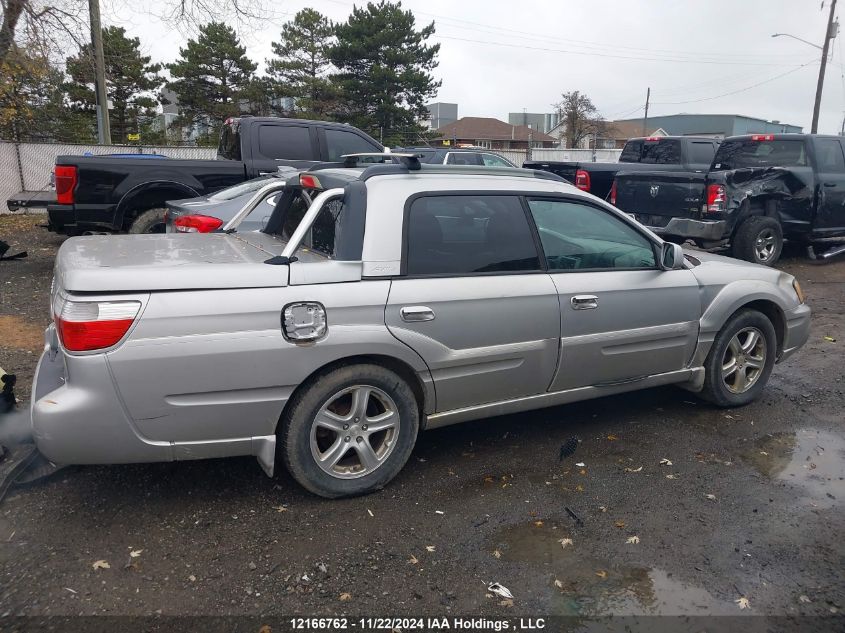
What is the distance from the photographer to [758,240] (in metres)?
10.0

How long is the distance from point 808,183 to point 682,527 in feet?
28.3

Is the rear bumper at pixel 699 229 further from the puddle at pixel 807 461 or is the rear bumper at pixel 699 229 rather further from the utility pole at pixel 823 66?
the utility pole at pixel 823 66

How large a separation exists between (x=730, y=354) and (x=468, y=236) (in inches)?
90.9

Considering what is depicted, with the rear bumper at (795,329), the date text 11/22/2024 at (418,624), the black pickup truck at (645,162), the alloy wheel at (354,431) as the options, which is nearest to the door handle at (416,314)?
the alloy wheel at (354,431)

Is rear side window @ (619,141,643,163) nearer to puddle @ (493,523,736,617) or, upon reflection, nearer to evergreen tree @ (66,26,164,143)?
puddle @ (493,523,736,617)

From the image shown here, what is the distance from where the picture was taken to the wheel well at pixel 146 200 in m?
8.73

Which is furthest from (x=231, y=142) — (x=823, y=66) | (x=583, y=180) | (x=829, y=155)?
(x=823, y=66)

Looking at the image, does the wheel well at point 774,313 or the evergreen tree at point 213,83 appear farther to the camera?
the evergreen tree at point 213,83

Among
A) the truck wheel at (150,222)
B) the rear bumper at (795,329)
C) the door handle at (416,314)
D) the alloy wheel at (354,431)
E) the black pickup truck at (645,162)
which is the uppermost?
the black pickup truck at (645,162)

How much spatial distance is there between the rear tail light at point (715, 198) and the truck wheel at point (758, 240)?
28.7 inches

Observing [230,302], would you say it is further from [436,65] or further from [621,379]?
[436,65]

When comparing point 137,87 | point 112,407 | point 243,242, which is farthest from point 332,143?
point 137,87

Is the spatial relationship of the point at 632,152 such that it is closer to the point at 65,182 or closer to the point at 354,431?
the point at 65,182

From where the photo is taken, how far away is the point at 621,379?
4445mm
